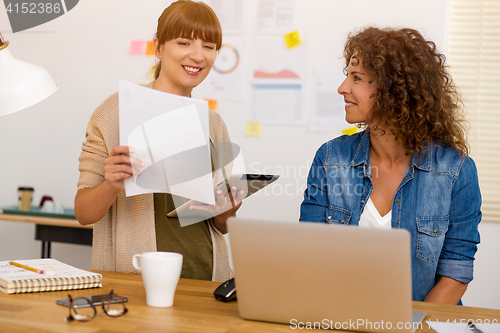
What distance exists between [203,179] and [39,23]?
2.56 m

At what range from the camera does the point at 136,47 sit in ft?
9.77

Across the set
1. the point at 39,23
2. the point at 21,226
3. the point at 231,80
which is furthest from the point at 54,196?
the point at 231,80

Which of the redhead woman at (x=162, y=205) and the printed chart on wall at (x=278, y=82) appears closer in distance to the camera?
the redhead woman at (x=162, y=205)

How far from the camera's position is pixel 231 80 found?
2828mm

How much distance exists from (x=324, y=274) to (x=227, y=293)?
268 millimetres

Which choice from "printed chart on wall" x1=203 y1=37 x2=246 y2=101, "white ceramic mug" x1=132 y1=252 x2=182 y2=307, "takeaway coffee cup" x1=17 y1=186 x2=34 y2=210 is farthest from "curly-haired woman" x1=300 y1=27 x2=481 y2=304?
"takeaway coffee cup" x1=17 y1=186 x2=34 y2=210

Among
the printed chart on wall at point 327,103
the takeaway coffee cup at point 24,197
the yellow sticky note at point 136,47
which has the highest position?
the yellow sticky note at point 136,47

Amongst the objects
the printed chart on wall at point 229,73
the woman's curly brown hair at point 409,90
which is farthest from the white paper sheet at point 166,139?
the printed chart on wall at point 229,73

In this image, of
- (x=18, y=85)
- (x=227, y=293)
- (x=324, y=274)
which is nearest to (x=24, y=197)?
(x=18, y=85)

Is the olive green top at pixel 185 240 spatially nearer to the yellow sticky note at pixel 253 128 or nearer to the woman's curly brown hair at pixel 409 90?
the woman's curly brown hair at pixel 409 90

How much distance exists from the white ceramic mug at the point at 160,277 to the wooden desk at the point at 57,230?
1.84m

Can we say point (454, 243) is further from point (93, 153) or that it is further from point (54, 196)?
point (54, 196)

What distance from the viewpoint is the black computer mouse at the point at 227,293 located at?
0.94m

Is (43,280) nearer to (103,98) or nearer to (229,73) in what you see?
(229,73)
